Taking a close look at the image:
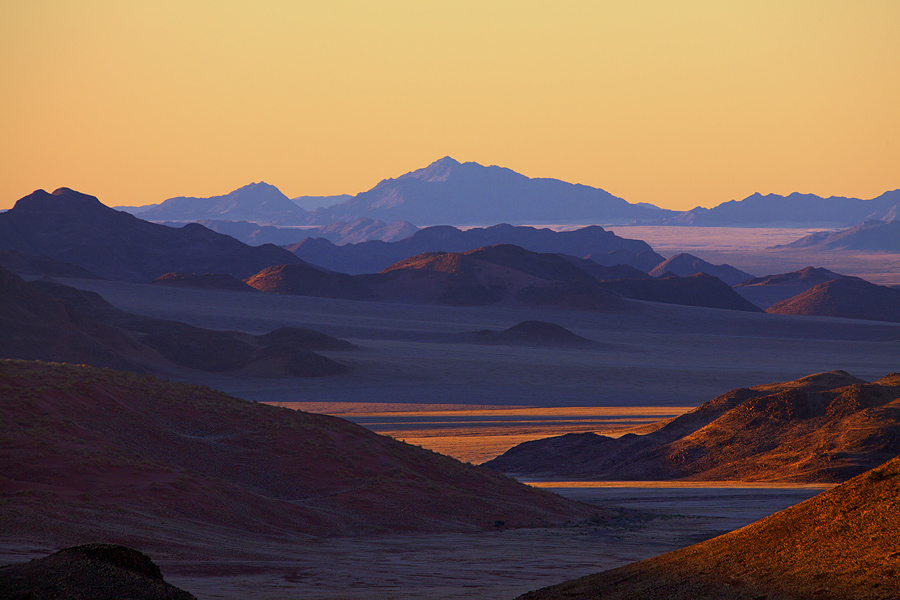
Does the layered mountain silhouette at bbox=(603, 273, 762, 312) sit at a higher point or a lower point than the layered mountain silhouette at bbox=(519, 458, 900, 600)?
higher

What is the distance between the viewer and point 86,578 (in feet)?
21.6

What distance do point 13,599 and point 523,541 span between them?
9329 mm

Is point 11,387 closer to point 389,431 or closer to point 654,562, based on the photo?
point 654,562

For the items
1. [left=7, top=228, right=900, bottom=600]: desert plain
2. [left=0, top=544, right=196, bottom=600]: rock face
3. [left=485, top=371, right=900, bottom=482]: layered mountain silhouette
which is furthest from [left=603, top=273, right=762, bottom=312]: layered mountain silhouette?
[left=0, top=544, right=196, bottom=600]: rock face

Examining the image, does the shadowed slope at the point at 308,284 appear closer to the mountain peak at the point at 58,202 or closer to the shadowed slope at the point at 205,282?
the shadowed slope at the point at 205,282

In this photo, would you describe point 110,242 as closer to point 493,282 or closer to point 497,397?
point 493,282

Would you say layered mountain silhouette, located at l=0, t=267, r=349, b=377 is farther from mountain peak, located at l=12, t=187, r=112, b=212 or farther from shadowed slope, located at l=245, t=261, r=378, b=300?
mountain peak, located at l=12, t=187, r=112, b=212

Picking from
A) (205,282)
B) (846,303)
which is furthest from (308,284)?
(846,303)

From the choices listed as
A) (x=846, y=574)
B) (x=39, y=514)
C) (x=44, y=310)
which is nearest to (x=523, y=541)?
(x=39, y=514)

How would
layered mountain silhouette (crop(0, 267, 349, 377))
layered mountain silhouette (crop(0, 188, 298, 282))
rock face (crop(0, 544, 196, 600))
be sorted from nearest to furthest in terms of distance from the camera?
1. rock face (crop(0, 544, 196, 600))
2. layered mountain silhouette (crop(0, 267, 349, 377))
3. layered mountain silhouette (crop(0, 188, 298, 282))

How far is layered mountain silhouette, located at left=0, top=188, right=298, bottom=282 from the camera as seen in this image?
11419 centimetres

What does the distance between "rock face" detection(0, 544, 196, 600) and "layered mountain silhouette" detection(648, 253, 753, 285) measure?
16108 centimetres

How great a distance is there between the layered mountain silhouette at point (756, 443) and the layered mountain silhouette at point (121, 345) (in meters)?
28.1

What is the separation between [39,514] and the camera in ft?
38.4
